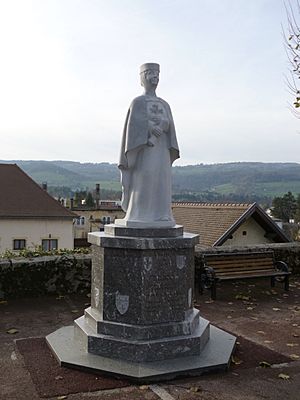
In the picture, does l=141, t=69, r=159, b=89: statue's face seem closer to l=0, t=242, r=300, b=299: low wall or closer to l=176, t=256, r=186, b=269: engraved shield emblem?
l=176, t=256, r=186, b=269: engraved shield emblem

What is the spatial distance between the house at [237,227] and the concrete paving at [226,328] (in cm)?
866

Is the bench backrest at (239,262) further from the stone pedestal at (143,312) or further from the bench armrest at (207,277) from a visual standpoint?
the stone pedestal at (143,312)

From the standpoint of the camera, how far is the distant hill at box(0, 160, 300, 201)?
117 m

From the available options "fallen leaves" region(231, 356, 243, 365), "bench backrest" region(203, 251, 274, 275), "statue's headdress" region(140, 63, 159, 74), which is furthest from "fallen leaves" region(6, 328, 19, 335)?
"bench backrest" region(203, 251, 274, 275)

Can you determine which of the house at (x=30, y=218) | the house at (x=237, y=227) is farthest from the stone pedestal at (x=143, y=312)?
the house at (x=30, y=218)

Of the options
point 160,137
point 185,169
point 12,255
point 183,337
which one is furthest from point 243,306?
point 185,169

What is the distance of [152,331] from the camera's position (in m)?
5.44

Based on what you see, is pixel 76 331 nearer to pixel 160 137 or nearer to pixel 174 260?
pixel 174 260

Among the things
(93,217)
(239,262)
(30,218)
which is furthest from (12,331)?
(93,217)

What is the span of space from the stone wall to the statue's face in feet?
14.0

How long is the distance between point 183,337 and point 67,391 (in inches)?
61.6

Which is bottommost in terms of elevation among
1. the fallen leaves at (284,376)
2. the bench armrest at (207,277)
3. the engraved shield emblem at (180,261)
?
the fallen leaves at (284,376)

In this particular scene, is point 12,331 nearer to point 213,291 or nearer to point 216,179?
point 213,291

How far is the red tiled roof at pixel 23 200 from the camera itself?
3297 centimetres
